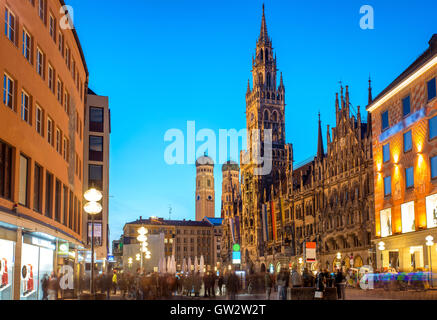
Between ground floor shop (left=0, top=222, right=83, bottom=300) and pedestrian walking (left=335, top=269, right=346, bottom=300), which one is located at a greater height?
ground floor shop (left=0, top=222, right=83, bottom=300)

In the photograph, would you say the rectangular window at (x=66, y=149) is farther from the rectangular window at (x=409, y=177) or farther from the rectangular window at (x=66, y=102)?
the rectangular window at (x=409, y=177)

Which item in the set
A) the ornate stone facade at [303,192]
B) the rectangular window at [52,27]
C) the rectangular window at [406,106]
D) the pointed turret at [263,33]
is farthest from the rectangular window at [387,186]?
the pointed turret at [263,33]

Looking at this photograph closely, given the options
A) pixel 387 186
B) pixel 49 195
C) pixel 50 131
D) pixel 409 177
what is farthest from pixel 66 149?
pixel 387 186

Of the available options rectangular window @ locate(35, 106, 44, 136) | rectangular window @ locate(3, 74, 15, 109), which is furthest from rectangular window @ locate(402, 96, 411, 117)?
rectangular window @ locate(3, 74, 15, 109)

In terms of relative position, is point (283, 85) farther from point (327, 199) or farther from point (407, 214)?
point (407, 214)

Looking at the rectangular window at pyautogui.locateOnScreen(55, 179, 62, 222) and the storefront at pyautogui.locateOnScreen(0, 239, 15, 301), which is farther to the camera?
the rectangular window at pyautogui.locateOnScreen(55, 179, 62, 222)

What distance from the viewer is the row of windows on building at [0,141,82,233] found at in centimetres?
2148

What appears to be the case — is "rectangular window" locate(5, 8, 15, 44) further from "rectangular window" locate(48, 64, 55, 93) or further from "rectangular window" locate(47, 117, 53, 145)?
"rectangular window" locate(47, 117, 53, 145)

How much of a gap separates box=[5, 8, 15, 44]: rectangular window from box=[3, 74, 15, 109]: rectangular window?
5.28 ft

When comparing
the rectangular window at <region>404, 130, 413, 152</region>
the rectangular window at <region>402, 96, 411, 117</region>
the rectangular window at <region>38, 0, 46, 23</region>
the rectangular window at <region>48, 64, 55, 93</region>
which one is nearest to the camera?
the rectangular window at <region>38, 0, 46, 23</region>

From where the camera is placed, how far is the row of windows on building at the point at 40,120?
22219mm

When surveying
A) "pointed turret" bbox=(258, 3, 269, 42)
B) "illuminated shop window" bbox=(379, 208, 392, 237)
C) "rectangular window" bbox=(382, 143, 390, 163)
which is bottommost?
"illuminated shop window" bbox=(379, 208, 392, 237)

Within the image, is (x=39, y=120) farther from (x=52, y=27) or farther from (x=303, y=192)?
(x=303, y=192)

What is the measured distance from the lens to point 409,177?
145ft
